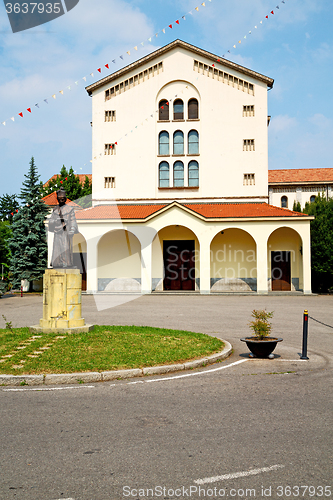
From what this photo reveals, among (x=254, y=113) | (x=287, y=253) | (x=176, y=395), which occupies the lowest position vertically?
(x=176, y=395)

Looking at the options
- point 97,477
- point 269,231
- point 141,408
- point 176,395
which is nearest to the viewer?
point 97,477

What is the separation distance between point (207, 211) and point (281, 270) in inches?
285

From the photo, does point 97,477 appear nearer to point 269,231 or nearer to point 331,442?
point 331,442

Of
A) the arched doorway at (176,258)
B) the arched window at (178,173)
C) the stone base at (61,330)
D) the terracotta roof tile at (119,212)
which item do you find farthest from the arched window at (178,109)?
the stone base at (61,330)

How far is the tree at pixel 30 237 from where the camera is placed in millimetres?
32750

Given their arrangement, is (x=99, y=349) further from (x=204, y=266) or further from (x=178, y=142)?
(x=178, y=142)

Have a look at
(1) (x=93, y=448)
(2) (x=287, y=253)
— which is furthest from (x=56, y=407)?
(2) (x=287, y=253)

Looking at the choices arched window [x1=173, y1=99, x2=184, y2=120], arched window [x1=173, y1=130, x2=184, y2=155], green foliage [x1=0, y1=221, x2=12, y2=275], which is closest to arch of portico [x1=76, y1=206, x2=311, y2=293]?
arched window [x1=173, y1=130, x2=184, y2=155]

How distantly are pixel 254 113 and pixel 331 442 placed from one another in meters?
32.9

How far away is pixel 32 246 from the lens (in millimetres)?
33594

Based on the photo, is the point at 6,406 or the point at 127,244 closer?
the point at 6,406

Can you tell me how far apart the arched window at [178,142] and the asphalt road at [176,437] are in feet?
94.4

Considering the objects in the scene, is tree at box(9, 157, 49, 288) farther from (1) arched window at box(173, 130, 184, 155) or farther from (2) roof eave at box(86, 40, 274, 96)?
(1) arched window at box(173, 130, 184, 155)

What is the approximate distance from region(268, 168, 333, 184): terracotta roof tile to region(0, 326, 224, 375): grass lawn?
51.6 metres
